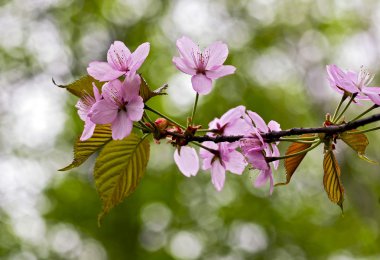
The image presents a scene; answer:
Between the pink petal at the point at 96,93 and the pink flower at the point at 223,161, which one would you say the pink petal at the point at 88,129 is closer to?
the pink petal at the point at 96,93

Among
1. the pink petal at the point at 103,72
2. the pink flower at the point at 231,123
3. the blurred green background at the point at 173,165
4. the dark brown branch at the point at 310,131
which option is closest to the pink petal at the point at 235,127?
the pink flower at the point at 231,123

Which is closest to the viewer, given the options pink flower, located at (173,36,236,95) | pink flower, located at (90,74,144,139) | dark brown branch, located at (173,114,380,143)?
dark brown branch, located at (173,114,380,143)

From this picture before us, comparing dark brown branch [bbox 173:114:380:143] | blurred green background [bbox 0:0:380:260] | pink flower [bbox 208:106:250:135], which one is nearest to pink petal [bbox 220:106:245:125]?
pink flower [bbox 208:106:250:135]

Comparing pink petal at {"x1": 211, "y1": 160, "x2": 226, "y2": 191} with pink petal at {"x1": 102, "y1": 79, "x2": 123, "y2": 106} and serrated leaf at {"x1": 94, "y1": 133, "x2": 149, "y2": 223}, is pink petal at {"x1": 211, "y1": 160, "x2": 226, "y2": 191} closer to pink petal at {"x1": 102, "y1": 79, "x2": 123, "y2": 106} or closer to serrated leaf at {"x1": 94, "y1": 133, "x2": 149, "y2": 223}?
serrated leaf at {"x1": 94, "y1": 133, "x2": 149, "y2": 223}

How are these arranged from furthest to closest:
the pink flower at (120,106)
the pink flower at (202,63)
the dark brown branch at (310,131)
Result: the pink flower at (202,63) < the pink flower at (120,106) < the dark brown branch at (310,131)

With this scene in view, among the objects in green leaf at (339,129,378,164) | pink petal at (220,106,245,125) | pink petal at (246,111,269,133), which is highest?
green leaf at (339,129,378,164)
